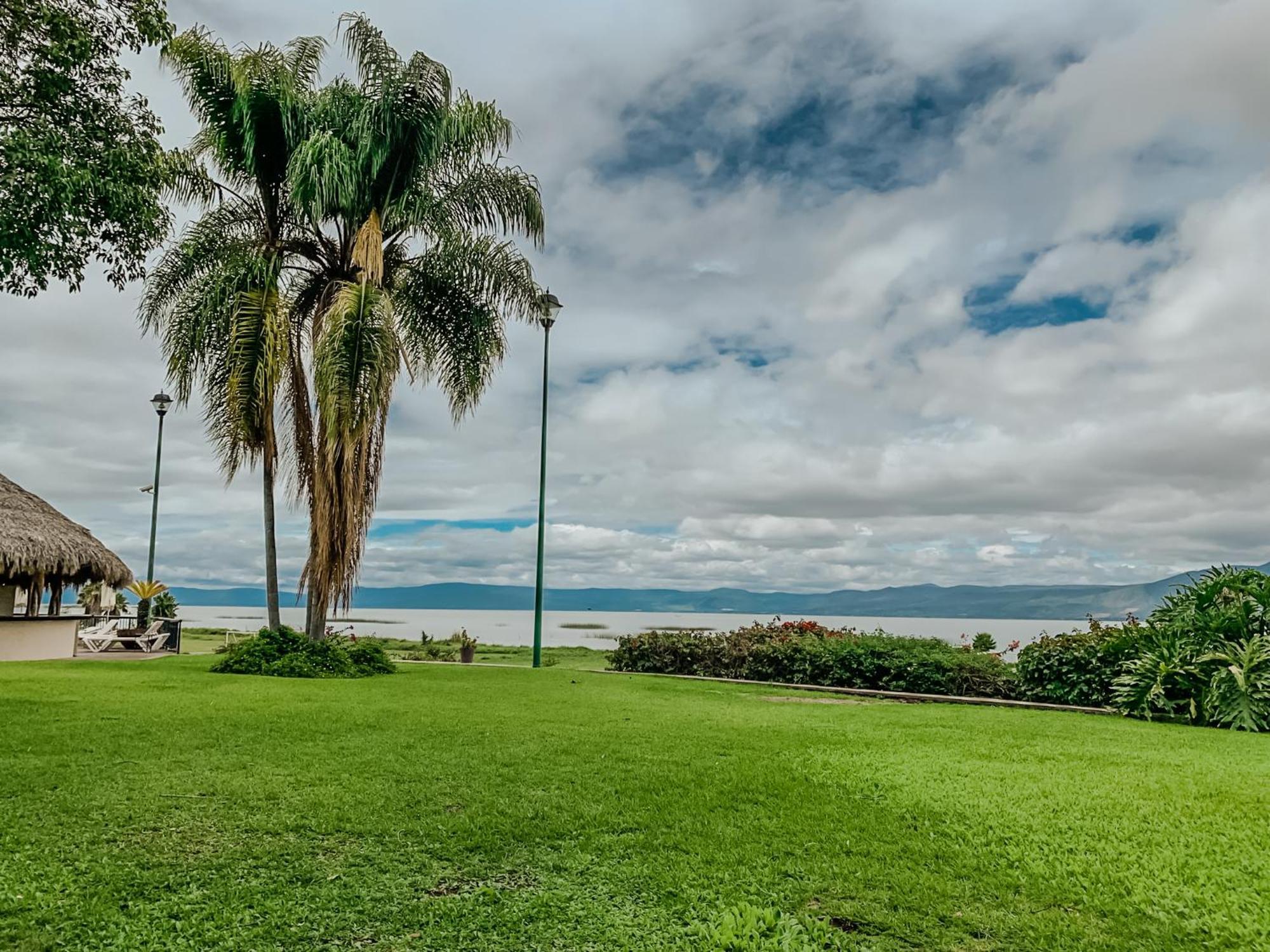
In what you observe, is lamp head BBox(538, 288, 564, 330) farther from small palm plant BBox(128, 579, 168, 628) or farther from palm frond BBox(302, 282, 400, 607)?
small palm plant BBox(128, 579, 168, 628)

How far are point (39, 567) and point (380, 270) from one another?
9092 millimetres

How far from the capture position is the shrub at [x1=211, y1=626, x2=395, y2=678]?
45.6 ft


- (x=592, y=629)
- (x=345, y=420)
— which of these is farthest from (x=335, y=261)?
(x=592, y=629)

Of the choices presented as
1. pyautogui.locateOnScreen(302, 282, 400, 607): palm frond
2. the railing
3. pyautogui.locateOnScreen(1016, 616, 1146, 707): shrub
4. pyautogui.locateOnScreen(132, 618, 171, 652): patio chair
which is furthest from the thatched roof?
pyautogui.locateOnScreen(1016, 616, 1146, 707): shrub

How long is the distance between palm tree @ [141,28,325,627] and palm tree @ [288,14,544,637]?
2.04 feet

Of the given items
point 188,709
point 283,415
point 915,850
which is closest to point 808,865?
point 915,850

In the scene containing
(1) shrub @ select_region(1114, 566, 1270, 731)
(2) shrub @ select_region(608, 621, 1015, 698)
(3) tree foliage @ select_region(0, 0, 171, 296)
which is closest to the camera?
(3) tree foliage @ select_region(0, 0, 171, 296)

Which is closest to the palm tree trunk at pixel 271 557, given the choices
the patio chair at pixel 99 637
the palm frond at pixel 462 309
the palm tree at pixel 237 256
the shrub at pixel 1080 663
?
the palm tree at pixel 237 256

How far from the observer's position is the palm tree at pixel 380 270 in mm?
13969

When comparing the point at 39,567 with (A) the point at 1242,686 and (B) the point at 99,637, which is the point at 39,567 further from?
(A) the point at 1242,686

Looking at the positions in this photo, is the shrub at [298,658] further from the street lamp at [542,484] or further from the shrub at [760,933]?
the shrub at [760,933]

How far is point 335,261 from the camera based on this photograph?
15961mm

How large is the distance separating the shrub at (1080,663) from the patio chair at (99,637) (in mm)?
19206

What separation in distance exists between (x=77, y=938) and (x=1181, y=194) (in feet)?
48.1
